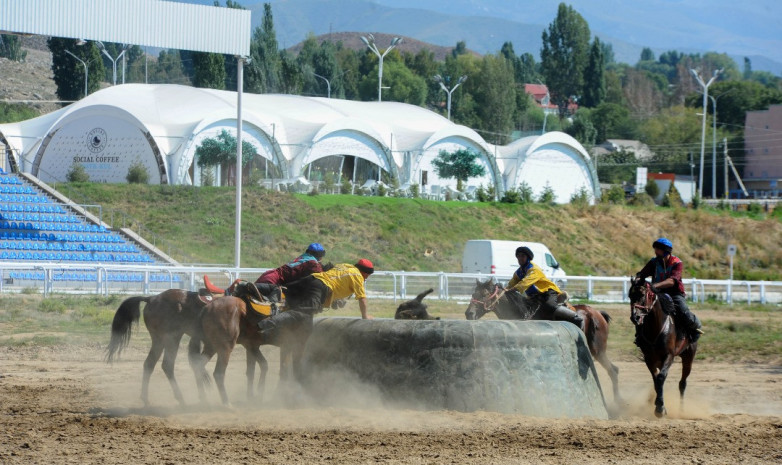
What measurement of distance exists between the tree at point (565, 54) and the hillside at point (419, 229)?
266 feet

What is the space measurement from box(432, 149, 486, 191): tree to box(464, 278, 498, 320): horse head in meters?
45.4

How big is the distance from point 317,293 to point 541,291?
9.85 ft

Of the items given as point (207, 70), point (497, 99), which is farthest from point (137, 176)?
point (497, 99)

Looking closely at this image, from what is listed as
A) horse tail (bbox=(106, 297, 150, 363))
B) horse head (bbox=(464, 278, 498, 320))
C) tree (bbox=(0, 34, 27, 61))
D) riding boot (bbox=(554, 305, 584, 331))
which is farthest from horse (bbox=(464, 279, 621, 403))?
tree (bbox=(0, 34, 27, 61))

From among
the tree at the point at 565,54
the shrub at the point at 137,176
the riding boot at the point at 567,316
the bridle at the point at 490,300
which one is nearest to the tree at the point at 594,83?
the tree at the point at 565,54

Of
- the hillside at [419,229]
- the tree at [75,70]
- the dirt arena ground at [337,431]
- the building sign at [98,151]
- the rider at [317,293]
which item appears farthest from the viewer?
the tree at [75,70]

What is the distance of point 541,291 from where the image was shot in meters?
12.9

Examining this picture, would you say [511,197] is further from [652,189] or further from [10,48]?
[10,48]

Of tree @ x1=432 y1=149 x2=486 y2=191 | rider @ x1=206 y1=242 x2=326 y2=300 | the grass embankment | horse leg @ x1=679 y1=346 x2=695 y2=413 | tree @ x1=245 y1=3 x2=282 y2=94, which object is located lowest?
the grass embankment

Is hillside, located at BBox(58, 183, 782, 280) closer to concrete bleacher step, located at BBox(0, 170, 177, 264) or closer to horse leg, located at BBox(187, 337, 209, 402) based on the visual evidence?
concrete bleacher step, located at BBox(0, 170, 177, 264)

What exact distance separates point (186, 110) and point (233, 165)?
599cm

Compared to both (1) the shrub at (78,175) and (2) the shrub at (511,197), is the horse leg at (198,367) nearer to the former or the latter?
(1) the shrub at (78,175)

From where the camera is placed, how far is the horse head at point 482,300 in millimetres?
13148

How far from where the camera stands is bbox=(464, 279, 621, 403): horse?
1298cm
